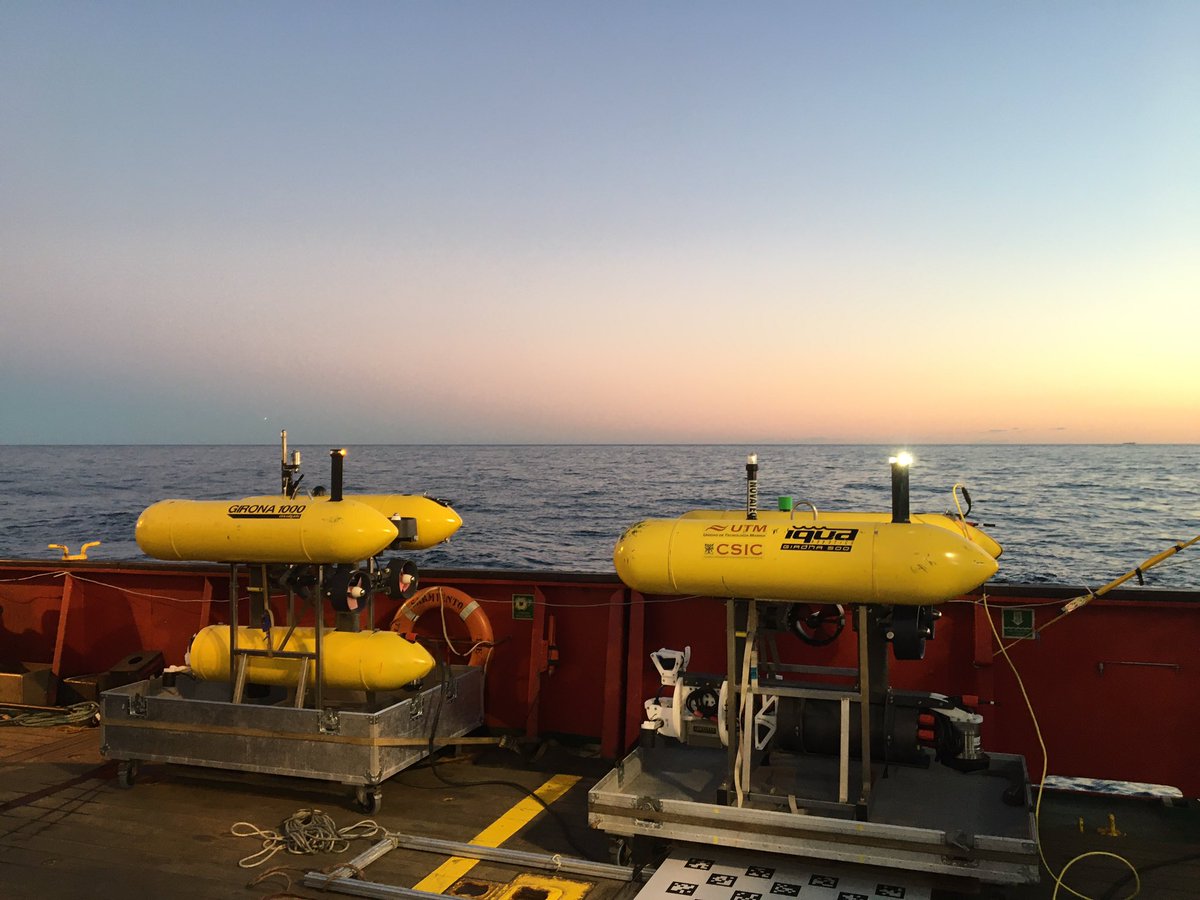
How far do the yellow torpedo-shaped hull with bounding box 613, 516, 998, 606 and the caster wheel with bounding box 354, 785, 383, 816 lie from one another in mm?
2494

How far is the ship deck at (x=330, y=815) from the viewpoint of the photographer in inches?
207

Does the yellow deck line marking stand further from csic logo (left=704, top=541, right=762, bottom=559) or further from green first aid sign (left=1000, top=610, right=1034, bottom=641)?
green first aid sign (left=1000, top=610, right=1034, bottom=641)

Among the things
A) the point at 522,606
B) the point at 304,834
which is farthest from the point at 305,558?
the point at 522,606

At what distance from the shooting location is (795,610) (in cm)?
578

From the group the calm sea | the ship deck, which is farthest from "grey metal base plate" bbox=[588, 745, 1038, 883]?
the calm sea

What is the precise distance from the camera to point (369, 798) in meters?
6.43

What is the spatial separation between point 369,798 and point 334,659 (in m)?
0.99

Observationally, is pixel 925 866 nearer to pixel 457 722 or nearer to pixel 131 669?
pixel 457 722

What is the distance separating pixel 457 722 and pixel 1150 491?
206 feet

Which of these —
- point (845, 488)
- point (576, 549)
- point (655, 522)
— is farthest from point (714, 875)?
point (845, 488)

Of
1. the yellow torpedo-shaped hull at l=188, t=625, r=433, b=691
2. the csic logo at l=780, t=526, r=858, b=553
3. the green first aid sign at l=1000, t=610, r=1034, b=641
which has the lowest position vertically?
the yellow torpedo-shaped hull at l=188, t=625, r=433, b=691

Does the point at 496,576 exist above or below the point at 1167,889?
above

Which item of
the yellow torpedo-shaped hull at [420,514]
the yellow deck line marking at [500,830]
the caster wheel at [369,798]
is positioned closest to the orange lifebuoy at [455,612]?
the yellow torpedo-shaped hull at [420,514]

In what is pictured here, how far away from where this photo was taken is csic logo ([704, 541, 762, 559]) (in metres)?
5.09
